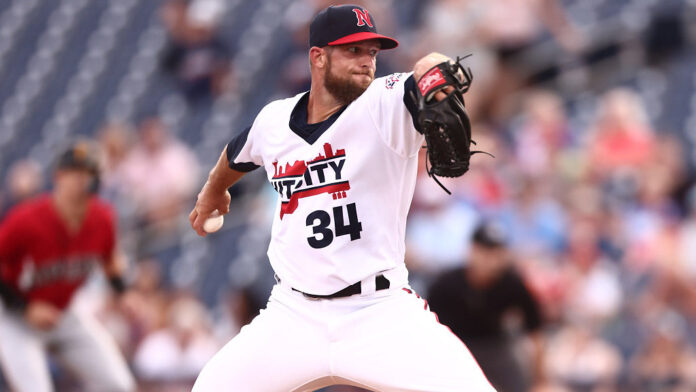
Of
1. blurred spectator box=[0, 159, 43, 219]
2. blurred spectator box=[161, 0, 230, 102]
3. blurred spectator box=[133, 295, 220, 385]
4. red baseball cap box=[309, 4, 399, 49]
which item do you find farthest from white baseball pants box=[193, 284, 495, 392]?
blurred spectator box=[161, 0, 230, 102]

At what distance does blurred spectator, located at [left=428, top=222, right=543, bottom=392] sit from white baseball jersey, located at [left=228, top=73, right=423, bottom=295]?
2.81 meters

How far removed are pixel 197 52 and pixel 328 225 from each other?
938cm

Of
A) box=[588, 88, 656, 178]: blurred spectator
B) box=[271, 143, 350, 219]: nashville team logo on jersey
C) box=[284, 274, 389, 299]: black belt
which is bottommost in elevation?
box=[284, 274, 389, 299]: black belt

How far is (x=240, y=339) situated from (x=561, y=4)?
9.18m

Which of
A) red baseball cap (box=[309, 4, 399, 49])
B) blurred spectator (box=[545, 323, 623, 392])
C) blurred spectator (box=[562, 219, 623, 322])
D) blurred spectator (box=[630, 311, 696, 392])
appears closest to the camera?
red baseball cap (box=[309, 4, 399, 49])

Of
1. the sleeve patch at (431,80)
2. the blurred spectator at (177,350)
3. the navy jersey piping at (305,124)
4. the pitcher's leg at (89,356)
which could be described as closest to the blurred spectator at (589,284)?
the blurred spectator at (177,350)

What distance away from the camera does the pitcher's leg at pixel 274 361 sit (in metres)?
4.21

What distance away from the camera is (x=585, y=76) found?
37.7 feet

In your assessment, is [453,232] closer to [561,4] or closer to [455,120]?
[561,4]

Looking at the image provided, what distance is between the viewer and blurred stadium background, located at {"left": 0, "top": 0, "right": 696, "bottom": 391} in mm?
8789

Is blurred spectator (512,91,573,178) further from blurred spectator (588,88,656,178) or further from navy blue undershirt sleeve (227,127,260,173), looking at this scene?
navy blue undershirt sleeve (227,127,260,173)

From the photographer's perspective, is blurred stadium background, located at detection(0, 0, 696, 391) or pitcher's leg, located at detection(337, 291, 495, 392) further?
blurred stadium background, located at detection(0, 0, 696, 391)

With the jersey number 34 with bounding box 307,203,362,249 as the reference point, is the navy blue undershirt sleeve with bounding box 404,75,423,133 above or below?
above

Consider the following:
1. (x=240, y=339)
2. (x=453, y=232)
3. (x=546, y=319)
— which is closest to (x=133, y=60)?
(x=453, y=232)
